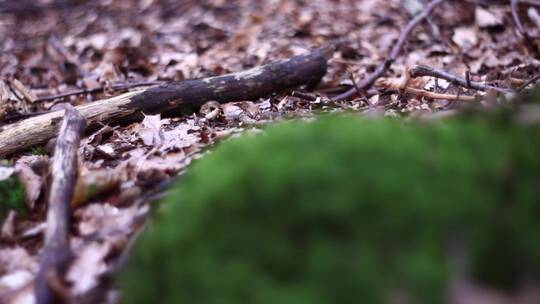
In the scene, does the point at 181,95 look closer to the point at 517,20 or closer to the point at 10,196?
the point at 10,196

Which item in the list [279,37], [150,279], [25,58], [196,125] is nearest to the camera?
[150,279]

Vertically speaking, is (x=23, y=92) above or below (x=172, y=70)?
above

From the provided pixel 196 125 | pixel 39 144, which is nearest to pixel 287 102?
pixel 196 125

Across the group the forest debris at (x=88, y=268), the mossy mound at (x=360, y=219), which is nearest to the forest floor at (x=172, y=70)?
the forest debris at (x=88, y=268)

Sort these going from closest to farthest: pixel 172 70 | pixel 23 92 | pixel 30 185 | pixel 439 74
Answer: pixel 30 185 < pixel 439 74 < pixel 23 92 < pixel 172 70

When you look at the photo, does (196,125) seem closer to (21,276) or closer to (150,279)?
(21,276)

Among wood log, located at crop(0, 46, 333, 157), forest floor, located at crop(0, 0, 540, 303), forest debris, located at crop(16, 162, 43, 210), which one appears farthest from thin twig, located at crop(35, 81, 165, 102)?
forest debris, located at crop(16, 162, 43, 210)

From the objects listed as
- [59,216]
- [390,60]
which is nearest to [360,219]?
[59,216]
